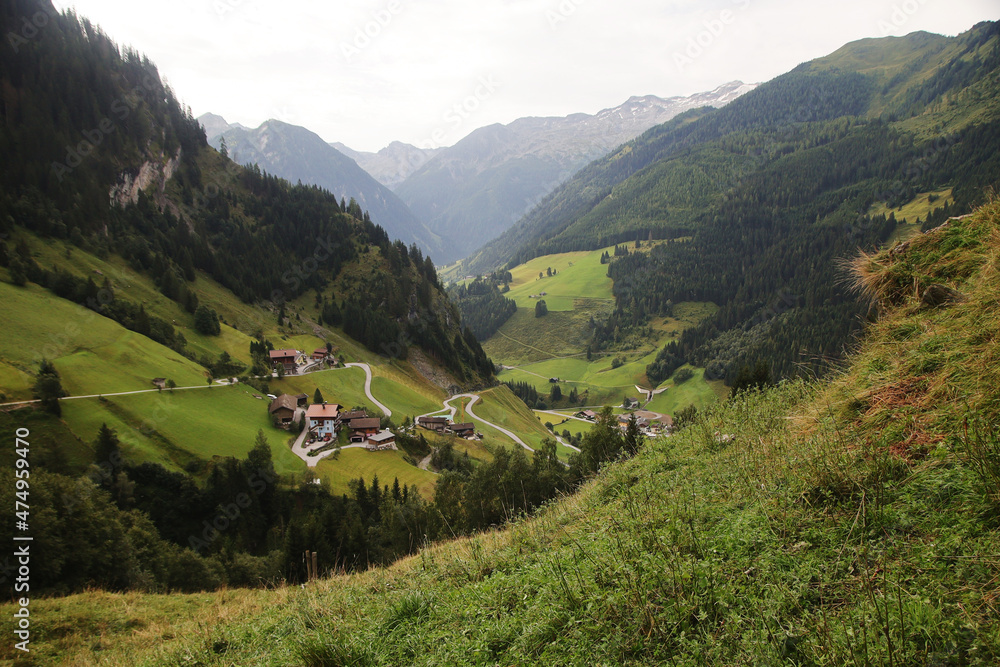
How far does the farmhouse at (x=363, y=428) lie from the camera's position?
6431 centimetres

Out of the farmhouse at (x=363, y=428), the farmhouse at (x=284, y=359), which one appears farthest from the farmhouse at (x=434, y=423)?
the farmhouse at (x=284, y=359)

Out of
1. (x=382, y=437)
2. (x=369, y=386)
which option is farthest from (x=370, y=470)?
(x=369, y=386)

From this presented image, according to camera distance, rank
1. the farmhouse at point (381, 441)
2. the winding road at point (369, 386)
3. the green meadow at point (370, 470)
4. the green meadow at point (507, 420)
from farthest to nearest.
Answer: the green meadow at point (507, 420), the winding road at point (369, 386), the farmhouse at point (381, 441), the green meadow at point (370, 470)

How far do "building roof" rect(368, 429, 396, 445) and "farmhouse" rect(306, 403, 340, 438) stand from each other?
541cm

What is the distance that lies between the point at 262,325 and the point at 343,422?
158ft

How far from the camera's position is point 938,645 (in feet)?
10.4

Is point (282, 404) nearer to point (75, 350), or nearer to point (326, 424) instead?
point (326, 424)

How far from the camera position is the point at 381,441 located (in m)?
64.0

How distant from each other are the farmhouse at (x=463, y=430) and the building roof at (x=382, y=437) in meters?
14.8

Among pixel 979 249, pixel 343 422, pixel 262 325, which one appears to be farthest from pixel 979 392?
pixel 262 325

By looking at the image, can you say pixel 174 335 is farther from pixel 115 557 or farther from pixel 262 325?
pixel 115 557

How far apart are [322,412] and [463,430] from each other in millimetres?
25362

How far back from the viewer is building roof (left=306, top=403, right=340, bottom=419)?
211ft

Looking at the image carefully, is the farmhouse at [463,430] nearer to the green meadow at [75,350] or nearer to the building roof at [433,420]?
the building roof at [433,420]
